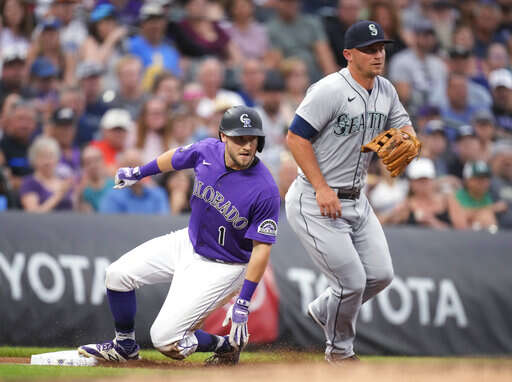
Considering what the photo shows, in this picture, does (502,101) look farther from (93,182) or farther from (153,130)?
(93,182)

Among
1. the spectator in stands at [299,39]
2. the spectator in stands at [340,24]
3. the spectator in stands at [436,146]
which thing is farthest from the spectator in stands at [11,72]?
the spectator in stands at [436,146]

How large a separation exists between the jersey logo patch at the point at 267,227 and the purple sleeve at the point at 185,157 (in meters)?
0.81

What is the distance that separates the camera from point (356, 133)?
641 cm

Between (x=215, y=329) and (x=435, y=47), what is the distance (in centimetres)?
727

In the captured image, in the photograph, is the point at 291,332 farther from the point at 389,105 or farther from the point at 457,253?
the point at 389,105

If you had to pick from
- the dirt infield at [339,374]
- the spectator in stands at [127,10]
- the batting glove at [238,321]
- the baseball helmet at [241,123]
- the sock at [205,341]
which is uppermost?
the spectator in stands at [127,10]

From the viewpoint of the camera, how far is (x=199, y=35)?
1238 centimetres

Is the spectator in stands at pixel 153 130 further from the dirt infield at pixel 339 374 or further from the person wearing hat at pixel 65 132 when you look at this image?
the dirt infield at pixel 339 374

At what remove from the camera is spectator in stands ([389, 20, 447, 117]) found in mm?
13266

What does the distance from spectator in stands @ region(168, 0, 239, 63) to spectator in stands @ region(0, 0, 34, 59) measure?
204cm

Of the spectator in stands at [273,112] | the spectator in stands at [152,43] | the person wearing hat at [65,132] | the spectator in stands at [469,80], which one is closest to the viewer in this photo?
the person wearing hat at [65,132]

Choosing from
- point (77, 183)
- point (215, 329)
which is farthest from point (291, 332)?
point (77, 183)

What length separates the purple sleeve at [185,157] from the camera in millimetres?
6621

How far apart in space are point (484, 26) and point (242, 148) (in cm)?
992
